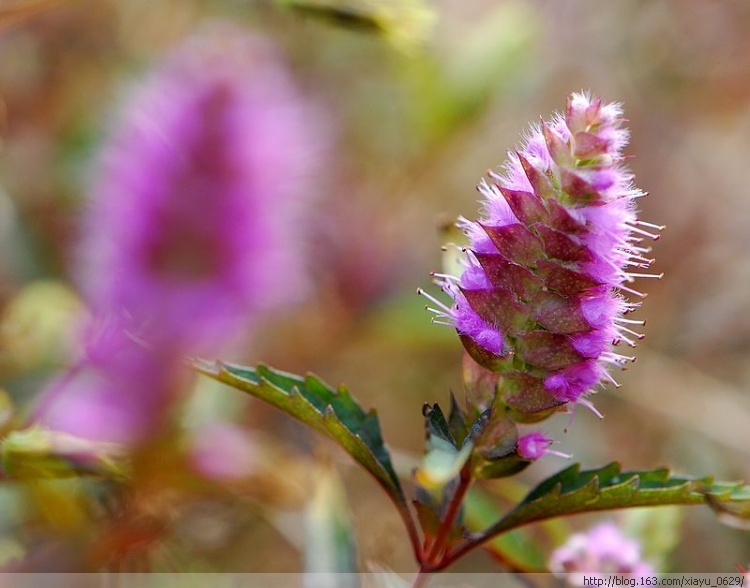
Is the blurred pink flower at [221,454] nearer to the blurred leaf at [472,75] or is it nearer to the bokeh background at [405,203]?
the bokeh background at [405,203]

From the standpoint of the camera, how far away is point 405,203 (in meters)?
2.28

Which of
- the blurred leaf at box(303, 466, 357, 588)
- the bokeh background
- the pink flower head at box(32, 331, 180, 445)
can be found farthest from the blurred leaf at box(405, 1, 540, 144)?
the pink flower head at box(32, 331, 180, 445)

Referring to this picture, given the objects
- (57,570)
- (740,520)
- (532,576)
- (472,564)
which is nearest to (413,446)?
(472,564)

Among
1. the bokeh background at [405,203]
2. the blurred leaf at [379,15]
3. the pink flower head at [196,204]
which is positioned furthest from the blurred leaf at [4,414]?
the blurred leaf at [379,15]

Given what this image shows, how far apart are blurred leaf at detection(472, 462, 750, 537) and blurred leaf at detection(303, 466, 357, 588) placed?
0.74ft

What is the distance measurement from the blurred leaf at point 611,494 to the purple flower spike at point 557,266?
8 centimetres

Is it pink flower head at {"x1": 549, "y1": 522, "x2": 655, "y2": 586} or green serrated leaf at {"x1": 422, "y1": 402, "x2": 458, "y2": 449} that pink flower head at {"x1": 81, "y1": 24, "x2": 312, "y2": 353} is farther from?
pink flower head at {"x1": 549, "y1": 522, "x2": 655, "y2": 586}

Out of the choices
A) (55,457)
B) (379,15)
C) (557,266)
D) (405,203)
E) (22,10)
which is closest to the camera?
(557,266)

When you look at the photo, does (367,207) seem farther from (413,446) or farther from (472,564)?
(472,564)

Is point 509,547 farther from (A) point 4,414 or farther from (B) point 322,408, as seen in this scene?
(A) point 4,414

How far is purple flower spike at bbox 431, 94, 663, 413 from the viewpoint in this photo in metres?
0.63

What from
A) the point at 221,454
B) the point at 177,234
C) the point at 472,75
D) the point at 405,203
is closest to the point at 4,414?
the point at 177,234

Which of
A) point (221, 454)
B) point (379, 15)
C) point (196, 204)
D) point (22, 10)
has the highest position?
Result: point (379, 15)

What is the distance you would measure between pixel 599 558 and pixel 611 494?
10.2 inches
